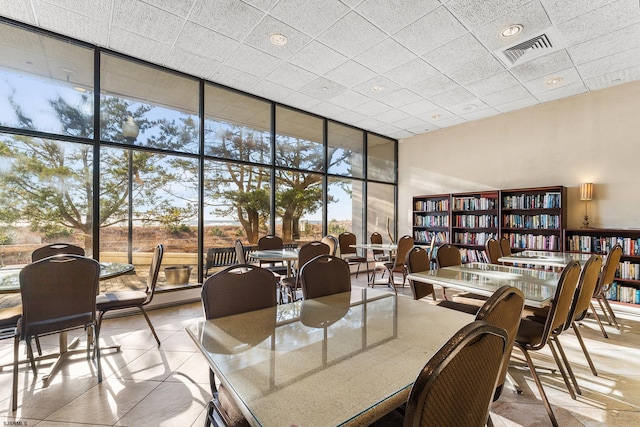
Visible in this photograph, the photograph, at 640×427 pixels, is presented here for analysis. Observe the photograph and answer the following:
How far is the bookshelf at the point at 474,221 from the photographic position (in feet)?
18.7

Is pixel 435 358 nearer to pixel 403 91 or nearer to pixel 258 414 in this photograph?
pixel 258 414

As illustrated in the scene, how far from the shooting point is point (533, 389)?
2.16m

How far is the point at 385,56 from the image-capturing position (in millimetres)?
3777

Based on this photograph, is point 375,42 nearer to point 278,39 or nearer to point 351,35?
point 351,35

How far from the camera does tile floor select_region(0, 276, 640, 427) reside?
6.07 ft

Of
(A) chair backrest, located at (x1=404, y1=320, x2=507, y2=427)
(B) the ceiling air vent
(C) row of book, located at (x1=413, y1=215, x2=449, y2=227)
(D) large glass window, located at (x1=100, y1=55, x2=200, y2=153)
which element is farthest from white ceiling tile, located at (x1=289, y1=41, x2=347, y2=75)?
(C) row of book, located at (x1=413, y1=215, x2=449, y2=227)

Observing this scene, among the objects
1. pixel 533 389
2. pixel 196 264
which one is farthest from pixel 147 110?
pixel 533 389

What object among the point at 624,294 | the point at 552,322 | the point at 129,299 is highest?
the point at 552,322

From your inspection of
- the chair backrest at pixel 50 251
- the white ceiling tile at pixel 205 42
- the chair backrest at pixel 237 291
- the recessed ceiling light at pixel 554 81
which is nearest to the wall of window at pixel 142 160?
the chair backrest at pixel 50 251

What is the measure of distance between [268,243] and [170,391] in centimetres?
260

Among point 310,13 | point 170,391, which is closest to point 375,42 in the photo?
point 310,13

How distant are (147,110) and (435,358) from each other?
186 inches

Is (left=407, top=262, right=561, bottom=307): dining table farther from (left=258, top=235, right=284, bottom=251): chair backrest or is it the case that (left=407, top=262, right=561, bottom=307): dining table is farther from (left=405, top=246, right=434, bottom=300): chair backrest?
(left=258, top=235, right=284, bottom=251): chair backrest

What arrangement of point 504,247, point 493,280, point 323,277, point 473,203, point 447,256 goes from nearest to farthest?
point 323,277 < point 493,280 < point 447,256 < point 504,247 < point 473,203
